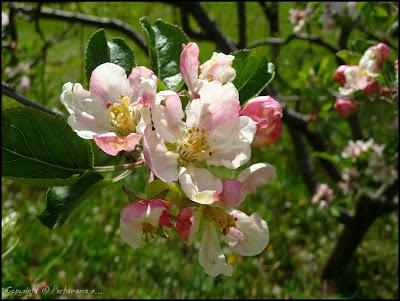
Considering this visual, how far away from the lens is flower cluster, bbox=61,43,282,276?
2.29ft

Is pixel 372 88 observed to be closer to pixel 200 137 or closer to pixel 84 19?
pixel 200 137

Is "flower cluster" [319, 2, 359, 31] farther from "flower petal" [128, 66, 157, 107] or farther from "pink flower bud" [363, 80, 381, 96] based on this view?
"flower petal" [128, 66, 157, 107]

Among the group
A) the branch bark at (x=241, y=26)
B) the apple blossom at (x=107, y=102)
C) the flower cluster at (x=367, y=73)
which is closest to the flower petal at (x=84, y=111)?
the apple blossom at (x=107, y=102)

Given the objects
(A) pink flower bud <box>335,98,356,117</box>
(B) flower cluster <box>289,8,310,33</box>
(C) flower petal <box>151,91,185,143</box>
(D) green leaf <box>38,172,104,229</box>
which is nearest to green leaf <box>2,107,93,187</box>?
(D) green leaf <box>38,172,104,229</box>

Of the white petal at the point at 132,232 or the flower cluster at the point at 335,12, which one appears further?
the flower cluster at the point at 335,12

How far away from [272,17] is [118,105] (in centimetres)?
261

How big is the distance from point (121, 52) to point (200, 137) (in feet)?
0.80

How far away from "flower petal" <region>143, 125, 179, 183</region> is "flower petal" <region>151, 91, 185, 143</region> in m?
0.01

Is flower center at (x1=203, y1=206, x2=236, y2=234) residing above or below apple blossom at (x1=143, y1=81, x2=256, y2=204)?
below

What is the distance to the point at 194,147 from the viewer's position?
756 mm

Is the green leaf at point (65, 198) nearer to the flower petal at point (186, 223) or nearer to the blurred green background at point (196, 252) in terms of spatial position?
the flower petal at point (186, 223)

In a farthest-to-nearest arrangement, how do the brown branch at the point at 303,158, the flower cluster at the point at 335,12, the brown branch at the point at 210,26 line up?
the brown branch at the point at 303,158 < the flower cluster at the point at 335,12 < the brown branch at the point at 210,26

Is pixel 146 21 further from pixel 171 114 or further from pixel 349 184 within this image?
pixel 349 184

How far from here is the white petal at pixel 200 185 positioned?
0.69 meters
